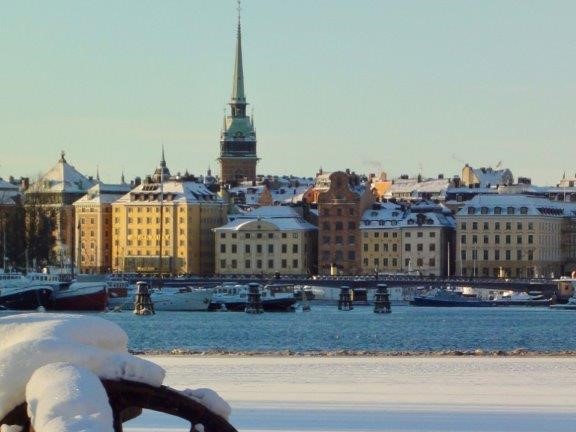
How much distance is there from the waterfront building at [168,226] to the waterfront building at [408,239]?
1214 centimetres

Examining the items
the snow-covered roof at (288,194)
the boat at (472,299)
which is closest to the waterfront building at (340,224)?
the snow-covered roof at (288,194)

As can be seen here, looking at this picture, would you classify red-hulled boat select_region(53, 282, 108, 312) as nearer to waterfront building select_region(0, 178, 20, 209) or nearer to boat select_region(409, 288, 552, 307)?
boat select_region(409, 288, 552, 307)

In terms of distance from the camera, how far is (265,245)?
142250mm

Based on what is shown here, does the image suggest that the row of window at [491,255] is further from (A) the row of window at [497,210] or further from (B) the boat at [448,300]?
(B) the boat at [448,300]

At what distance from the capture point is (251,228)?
142 meters

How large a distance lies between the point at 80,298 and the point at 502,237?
172ft

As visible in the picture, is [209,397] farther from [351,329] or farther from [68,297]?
[68,297]

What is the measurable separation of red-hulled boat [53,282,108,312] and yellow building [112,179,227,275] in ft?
158

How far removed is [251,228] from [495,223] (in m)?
17.1

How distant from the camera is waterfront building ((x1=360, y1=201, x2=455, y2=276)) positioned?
138 m

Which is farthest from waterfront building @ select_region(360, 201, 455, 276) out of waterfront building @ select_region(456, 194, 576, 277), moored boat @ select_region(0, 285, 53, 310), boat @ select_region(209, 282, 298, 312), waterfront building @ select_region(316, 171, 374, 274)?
moored boat @ select_region(0, 285, 53, 310)

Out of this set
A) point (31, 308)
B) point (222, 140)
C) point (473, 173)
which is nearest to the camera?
point (31, 308)

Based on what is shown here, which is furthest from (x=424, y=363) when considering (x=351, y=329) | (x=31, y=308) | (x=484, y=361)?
(x=31, y=308)

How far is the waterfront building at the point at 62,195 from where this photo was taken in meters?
135
